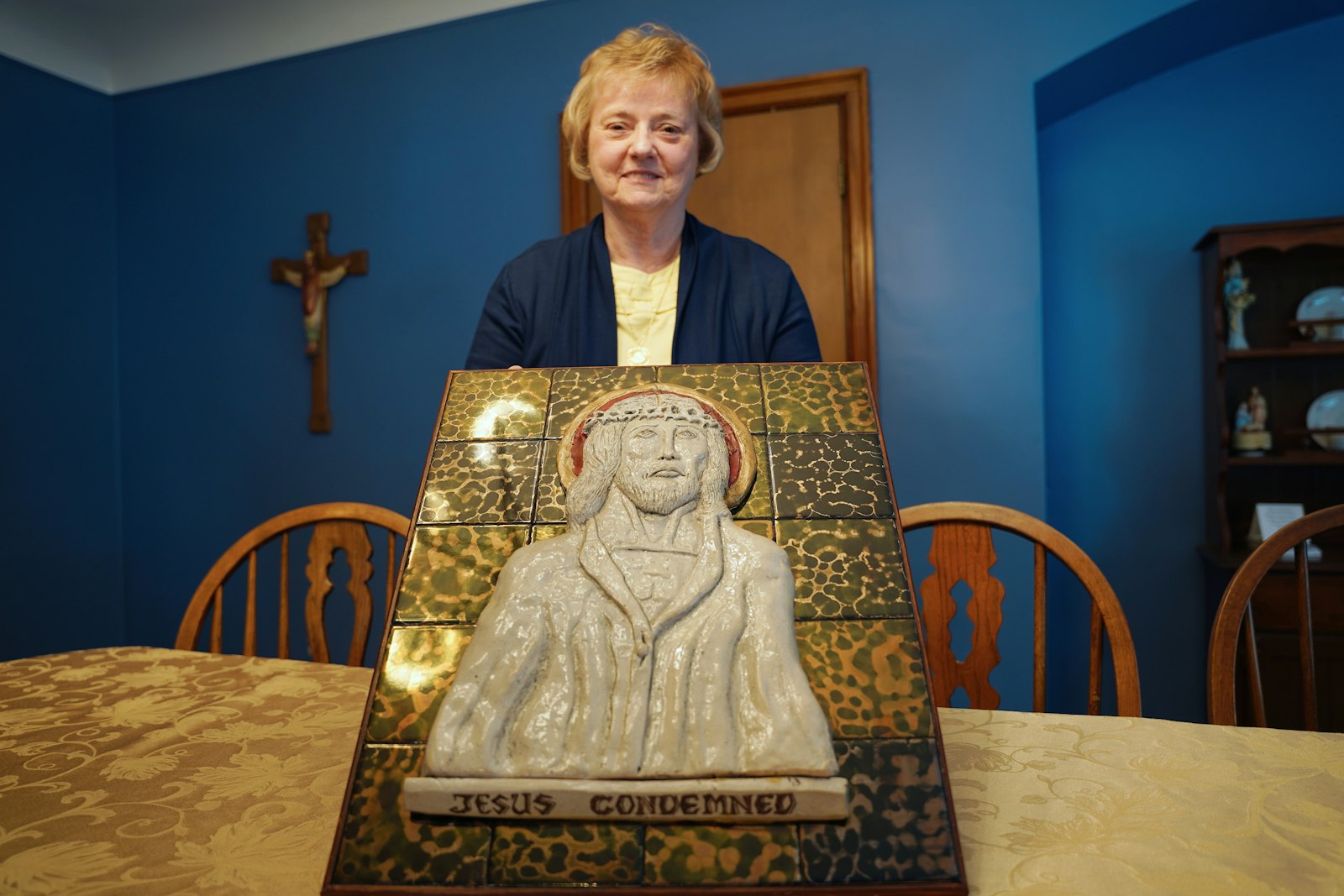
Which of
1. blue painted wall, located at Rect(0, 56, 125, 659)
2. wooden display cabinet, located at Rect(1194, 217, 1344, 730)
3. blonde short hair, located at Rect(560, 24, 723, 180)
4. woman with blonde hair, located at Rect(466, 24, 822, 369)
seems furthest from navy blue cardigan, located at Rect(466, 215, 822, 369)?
blue painted wall, located at Rect(0, 56, 125, 659)

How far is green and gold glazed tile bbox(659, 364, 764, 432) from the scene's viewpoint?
1.02 meters

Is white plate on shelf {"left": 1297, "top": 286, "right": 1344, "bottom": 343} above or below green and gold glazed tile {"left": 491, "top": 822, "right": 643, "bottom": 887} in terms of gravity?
above

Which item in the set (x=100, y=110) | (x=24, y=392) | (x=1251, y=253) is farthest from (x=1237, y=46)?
(x=24, y=392)

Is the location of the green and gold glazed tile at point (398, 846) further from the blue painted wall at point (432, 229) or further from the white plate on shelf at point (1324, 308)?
the white plate on shelf at point (1324, 308)

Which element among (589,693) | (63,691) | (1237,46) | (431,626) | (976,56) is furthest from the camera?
(1237,46)

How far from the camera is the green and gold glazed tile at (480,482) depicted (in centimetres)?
96

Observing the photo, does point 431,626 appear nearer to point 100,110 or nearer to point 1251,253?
point 1251,253

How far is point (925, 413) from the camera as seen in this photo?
109 inches

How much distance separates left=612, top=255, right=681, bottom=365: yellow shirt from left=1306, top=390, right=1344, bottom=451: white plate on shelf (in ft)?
7.98

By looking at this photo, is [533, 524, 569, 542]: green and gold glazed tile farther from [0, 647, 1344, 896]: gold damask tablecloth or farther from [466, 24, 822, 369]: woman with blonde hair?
[466, 24, 822, 369]: woman with blonde hair

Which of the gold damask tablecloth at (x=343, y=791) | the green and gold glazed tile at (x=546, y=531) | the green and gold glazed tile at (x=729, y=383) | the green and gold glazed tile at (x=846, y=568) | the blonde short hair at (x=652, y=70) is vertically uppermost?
the blonde short hair at (x=652, y=70)

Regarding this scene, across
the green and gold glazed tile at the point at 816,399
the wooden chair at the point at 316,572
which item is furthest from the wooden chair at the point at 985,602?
the wooden chair at the point at 316,572

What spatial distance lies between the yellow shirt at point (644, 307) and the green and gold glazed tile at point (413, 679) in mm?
736

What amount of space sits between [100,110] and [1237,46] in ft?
15.2
